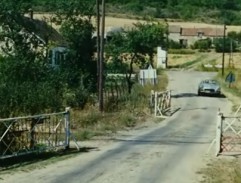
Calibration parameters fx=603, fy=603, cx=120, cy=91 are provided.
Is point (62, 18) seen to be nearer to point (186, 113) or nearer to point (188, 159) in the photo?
point (186, 113)

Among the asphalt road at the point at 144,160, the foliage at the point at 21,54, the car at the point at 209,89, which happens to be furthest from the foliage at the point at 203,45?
the asphalt road at the point at 144,160

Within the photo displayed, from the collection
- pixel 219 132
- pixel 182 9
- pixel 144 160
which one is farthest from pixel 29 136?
pixel 182 9

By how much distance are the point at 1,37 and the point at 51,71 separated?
3862 millimetres

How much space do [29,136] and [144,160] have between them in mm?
3372

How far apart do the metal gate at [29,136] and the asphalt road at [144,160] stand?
1.16 metres

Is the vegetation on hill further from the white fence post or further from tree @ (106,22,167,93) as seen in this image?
the white fence post

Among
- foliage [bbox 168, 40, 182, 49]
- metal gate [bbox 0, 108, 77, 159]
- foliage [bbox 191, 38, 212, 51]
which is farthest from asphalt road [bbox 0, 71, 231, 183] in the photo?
foliage [bbox 168, 40, 182, 49]

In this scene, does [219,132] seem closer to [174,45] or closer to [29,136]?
[29,136]

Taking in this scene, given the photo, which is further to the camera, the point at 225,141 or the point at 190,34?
the point at 190,34

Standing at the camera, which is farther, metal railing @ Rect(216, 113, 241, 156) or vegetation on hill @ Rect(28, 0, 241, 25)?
vegetation on hill @ Rect(28, 0, 241, 25)

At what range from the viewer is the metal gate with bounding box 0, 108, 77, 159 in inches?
643

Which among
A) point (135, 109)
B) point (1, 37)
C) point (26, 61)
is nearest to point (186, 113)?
point (135, 109)

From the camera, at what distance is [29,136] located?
1730 centimetres

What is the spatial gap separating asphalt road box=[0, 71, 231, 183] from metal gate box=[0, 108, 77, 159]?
1.16 metres
